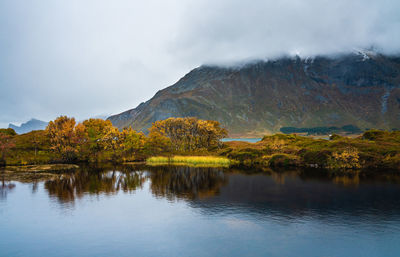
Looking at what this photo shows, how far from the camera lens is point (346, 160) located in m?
64.3

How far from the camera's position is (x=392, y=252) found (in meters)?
20.7

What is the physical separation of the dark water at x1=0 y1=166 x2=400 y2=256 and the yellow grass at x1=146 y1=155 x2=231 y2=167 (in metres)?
27.0

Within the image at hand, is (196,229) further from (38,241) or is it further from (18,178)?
(18,178)

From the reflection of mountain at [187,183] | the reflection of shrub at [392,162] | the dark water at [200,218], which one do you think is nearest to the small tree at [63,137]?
the dark water at [200,218]

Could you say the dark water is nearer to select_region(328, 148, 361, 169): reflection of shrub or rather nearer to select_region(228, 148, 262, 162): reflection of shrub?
select_region(328, 148, 361, 169): reflection of shrub

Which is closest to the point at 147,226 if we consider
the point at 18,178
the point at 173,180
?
the point at 173,180

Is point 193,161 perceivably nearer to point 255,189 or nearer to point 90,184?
point 90,184

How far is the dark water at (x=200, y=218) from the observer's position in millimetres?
21656

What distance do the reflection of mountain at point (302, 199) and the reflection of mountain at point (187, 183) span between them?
250 cm

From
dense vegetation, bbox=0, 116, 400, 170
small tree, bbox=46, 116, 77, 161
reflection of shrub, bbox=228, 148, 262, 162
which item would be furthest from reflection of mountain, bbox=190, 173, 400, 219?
small tree, bbox=46, 116, 77, 161

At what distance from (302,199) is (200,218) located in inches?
579

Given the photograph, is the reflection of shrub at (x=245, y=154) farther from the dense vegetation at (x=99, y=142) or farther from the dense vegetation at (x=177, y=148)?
the dense vegetation at (x=99, y=142)

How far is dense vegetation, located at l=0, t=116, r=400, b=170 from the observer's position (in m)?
67.8

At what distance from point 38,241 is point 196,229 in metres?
13.1
